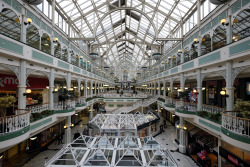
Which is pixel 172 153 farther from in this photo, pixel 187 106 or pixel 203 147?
pixel 187 106

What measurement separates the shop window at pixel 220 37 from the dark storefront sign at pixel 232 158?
7002mm

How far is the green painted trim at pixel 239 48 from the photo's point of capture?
593 centimetres

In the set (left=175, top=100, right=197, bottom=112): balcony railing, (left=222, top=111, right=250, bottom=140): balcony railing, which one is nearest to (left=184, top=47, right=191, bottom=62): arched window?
(left=175, top=100, right=197, bottom=112): balcony railing

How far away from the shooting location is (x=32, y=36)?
9375 millimetres

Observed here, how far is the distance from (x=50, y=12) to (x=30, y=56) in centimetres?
581

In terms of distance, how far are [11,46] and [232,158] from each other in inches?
552

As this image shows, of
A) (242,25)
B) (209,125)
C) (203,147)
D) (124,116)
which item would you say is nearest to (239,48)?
(242,25)

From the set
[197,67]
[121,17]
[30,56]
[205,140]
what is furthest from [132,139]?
[121,17]

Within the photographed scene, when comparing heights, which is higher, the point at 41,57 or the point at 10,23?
the point at 10,23

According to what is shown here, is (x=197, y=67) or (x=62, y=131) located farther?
(x=62, y=131)

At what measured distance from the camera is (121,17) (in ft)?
70.6

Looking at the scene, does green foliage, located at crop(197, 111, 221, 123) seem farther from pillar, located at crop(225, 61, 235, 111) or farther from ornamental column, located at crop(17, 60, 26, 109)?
ornamental column, located at crop(17, 60, 26, 109)

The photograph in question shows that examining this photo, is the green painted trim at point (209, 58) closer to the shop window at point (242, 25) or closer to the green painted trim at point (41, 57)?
the shop window at point (242, 25)

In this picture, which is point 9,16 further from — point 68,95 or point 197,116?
point 197,116
